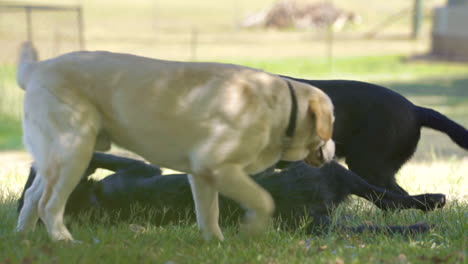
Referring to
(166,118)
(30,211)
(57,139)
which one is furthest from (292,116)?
(30,211)

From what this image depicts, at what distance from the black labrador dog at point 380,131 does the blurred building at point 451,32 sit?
1791 centimetres

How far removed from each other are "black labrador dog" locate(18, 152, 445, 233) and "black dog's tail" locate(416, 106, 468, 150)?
67 centimetres

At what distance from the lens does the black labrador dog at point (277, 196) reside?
466 cm

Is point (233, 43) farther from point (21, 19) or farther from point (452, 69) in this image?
point (21, 19)

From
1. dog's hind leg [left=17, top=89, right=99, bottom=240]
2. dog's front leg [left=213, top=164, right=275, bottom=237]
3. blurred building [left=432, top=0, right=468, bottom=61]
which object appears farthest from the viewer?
blurred building [left=432, top=0, right=468, bottom=61]

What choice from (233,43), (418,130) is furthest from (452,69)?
(418,130)

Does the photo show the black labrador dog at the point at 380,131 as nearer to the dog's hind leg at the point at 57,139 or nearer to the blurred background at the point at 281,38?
the dog's hind leg at the point at 57,139

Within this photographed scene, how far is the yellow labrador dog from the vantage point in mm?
3580

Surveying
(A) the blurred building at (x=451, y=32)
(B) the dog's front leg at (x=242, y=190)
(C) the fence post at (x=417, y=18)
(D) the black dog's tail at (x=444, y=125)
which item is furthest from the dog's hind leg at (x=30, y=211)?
(C) the fence post at (x=417, y=18)

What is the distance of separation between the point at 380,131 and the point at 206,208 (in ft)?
5.54

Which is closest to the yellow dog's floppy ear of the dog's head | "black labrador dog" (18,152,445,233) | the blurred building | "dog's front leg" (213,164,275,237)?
the dog's head

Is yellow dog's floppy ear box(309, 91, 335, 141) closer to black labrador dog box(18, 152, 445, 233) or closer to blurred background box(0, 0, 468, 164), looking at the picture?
black labrador dog box(18, 152, 445, 233)

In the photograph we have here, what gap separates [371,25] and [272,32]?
471cm

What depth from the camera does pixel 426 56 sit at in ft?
74.4
